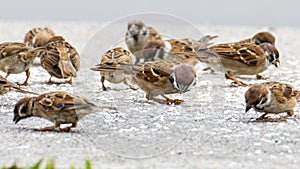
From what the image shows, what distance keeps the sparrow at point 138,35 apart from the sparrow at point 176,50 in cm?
100

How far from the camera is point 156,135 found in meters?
5.88

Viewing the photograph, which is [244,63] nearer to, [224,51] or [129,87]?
[224,51]

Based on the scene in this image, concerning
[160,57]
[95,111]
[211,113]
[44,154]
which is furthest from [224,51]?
[44,154]

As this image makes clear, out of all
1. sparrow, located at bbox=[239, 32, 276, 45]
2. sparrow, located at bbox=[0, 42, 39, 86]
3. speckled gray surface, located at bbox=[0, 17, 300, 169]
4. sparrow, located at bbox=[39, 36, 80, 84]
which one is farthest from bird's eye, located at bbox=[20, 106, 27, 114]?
sparrow, located at bbox=[239, 32, 276, 45]

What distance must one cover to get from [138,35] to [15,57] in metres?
2.35

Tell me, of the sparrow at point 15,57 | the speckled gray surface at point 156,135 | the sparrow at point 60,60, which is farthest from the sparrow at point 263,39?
the sparrow at point 15,57

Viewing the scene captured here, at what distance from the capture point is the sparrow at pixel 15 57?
873cm

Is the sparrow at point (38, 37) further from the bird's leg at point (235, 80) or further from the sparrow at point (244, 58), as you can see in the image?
the bird's leg at point (235, 80)

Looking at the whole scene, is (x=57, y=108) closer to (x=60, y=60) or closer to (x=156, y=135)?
(x=156, y=135)

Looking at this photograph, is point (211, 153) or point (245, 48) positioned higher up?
point (245, 48)

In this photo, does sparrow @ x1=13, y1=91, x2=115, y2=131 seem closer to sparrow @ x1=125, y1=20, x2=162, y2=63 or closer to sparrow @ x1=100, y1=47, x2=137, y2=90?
sparrow @ x1=100, y1=47, x2=137, y2=90

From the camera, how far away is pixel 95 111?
6.14m

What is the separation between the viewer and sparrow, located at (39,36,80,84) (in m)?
8.56

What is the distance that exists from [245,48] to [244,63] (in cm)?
20
